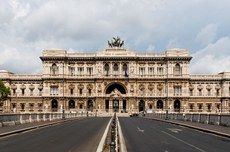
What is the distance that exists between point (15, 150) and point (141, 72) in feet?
357

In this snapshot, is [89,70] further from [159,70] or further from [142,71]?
[159,70]

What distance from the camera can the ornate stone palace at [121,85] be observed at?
12219 centimetres

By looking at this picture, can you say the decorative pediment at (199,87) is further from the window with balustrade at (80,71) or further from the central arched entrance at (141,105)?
the window with balustrade at (80,71)

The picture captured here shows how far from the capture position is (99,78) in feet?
404

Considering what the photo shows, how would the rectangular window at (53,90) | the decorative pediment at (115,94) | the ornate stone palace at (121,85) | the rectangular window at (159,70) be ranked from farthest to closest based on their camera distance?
the rectangular window at (159,70), the rectangular window at (53,90), the ornate stone palace at (121,85), the decorative pediment at (115,94)

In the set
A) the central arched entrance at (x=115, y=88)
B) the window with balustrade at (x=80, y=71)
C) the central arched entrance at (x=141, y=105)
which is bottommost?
the central arched entrance at (x=141, y=105)

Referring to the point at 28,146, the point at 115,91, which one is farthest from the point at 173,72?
the point at 28,146

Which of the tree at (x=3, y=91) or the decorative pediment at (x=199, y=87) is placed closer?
the tree at (x=3, y=91)

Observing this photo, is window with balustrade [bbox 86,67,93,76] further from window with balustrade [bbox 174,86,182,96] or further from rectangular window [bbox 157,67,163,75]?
window with balustrade [bbox 174,86,182,96]

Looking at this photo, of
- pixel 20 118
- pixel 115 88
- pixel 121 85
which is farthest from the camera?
pixel 115 88

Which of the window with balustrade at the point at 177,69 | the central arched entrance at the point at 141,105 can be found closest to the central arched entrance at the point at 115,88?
the central arched entrance at the point at 141,105

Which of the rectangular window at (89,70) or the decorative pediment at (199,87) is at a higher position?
the rectangular window at (89,70)

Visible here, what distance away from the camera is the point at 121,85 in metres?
124

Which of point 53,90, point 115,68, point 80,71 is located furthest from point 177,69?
point 53,90
